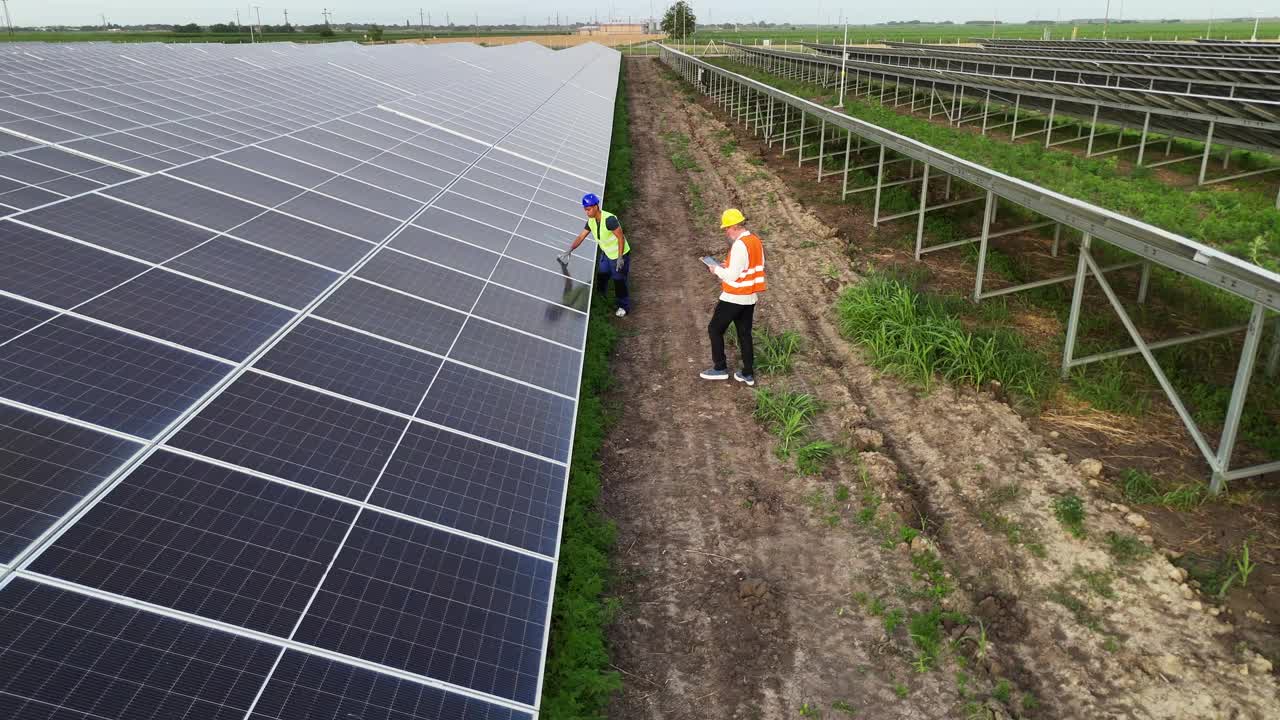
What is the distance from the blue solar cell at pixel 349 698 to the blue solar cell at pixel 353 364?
2.77 metres

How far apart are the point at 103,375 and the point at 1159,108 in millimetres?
27326

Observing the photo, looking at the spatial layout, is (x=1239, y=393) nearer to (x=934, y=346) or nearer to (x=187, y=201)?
(x=934, y=346)

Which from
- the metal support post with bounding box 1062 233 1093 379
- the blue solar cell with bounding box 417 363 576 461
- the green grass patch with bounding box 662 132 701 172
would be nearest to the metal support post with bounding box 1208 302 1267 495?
the metal support post with bounding box 1062 233 1093 379

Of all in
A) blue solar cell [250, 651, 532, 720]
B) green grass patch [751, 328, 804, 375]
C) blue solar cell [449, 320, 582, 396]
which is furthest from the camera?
green grass patch [751, 328, 804, 375]

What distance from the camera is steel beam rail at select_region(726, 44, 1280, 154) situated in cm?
2022

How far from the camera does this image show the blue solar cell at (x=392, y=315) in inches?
310

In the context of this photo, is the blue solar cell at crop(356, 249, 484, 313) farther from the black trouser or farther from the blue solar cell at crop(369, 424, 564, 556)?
the black trouser

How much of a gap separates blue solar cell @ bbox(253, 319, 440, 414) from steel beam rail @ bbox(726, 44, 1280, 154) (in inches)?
830

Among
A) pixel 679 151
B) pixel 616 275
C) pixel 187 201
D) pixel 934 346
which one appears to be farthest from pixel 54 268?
pixel 679 151

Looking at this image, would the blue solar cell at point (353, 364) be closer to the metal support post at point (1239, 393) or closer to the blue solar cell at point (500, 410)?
the blue solar cell at point (500, 410)

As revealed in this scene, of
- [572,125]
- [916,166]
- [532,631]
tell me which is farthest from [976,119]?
[532,631]

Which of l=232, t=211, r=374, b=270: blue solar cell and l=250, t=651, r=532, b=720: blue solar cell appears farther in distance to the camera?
l=232, t=211, r=374, b=270: blue solar cell

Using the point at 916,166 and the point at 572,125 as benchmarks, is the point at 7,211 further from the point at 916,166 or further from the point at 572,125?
the point at 916,166

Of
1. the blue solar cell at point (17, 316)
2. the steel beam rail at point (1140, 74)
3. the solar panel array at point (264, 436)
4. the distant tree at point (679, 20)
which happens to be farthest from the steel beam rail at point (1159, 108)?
the distant tree at point (679, 20)
